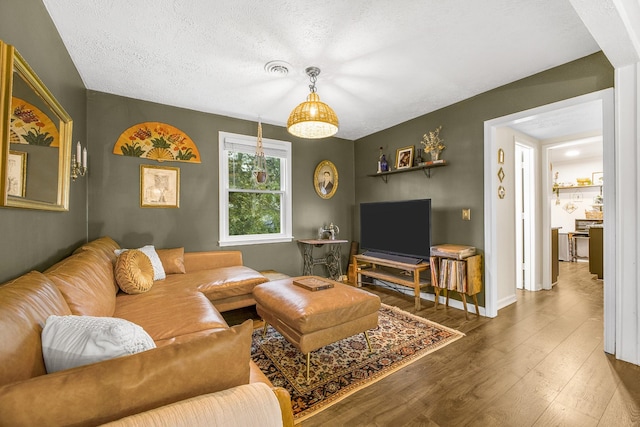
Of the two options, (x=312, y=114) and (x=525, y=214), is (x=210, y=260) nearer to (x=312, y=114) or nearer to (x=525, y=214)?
(x=312, y=114)

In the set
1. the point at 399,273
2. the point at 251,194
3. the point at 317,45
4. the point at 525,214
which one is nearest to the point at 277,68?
the point at 317,45

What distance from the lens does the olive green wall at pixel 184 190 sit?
3061mm

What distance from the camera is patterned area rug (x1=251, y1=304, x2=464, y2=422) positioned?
176 cm

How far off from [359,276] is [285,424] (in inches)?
135

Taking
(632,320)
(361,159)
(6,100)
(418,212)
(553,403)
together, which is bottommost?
(553,403)

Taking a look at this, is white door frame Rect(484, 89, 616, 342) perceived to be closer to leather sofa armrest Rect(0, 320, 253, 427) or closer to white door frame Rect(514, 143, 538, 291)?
white door frame Rect(514, 143, 538, 291)

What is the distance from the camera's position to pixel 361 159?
4.89 metres

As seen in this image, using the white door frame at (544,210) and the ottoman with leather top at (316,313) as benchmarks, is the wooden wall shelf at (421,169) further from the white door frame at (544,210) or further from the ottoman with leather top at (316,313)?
the ottoman with leather top at (316,313)

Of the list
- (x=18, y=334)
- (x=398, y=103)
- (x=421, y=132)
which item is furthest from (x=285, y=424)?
(x=421, y=132)

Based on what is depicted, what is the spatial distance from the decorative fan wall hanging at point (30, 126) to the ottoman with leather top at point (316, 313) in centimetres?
174

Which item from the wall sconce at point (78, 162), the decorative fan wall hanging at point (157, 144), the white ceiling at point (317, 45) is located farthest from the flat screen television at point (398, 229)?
the wall sconce at point (78, 162)

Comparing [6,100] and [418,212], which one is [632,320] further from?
[6,100]

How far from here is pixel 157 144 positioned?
3.34 m

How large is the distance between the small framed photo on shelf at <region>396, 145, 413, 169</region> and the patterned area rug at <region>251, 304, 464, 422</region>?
2.13 metres
